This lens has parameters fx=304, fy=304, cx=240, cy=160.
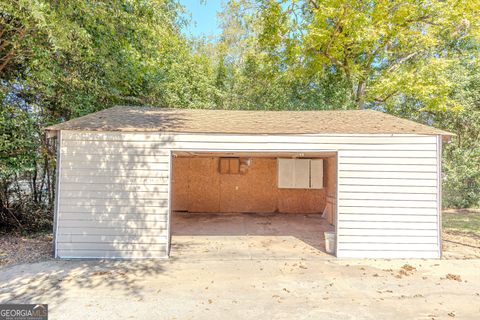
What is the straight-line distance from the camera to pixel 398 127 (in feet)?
19.7

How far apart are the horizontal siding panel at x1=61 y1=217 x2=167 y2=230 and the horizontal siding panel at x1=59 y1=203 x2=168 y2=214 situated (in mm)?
161

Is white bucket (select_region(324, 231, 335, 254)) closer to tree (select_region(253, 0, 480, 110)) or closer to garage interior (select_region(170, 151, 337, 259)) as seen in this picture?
garage interior (select_region(170, 151, 337, 259))

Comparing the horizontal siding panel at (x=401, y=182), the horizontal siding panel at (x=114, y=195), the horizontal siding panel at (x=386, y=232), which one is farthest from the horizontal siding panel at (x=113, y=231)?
the horizontal siding panel at (x=401, y=182)

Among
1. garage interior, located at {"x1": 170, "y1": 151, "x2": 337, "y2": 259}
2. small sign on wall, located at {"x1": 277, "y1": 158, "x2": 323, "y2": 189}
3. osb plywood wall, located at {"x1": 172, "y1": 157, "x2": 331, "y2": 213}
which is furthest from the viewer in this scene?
osb plywood wall, located at {"x1": 172, "y1": 157, "x2": 331, "y2": 213}

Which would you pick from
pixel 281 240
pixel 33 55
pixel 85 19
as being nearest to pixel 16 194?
pixel 33 55

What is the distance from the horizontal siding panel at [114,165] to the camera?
552 centimetres

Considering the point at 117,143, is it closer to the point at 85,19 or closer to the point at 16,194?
the point at 85,19

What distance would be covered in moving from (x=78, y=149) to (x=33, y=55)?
8.72 feet

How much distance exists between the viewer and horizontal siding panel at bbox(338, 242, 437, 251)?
568 centimetres

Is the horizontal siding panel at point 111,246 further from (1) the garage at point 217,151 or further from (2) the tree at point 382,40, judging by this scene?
(2) the tree at point 382,40

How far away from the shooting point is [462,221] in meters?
9.76

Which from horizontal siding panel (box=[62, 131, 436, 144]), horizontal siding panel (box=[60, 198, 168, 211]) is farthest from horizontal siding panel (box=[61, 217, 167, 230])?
horizontal siding panel (box=[62, 131, 436, 144])

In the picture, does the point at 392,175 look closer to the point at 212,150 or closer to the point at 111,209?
the point at 212,150

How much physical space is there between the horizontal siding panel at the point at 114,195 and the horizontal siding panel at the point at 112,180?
18 cm
